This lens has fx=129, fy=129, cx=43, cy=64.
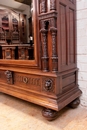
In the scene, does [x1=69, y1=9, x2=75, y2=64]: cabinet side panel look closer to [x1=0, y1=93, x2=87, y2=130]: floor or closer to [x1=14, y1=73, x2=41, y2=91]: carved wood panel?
[x1=14, y1=73, x2=41, y2=91]: carved wood panel

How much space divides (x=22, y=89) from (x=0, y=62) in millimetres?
467

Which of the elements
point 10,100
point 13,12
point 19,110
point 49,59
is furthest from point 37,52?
point 10,100

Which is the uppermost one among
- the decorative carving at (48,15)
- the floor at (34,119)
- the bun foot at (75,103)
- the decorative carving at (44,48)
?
the decorative carving at (48,15)

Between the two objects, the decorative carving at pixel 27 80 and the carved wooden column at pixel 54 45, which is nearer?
the carved wooden column at pixel 54 45

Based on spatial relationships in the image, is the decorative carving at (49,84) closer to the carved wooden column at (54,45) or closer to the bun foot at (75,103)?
the carved wooden column at (54,45)

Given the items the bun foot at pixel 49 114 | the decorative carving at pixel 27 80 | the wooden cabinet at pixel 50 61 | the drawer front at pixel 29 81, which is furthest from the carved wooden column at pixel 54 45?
the bun foot at pixel 49 114

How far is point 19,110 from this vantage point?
1382mm

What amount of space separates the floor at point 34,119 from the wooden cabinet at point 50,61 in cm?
8

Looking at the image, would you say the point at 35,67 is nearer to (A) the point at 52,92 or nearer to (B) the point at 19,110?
(A) the point at 52,92

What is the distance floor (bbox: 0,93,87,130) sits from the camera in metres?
1.07

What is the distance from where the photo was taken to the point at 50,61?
3.64 feet

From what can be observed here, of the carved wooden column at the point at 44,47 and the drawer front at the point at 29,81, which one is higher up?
the carved wooden column at the point at 44,47

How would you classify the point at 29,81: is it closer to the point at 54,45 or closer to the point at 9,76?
the point at 9,76

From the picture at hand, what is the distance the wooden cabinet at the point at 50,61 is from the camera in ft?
3.49
